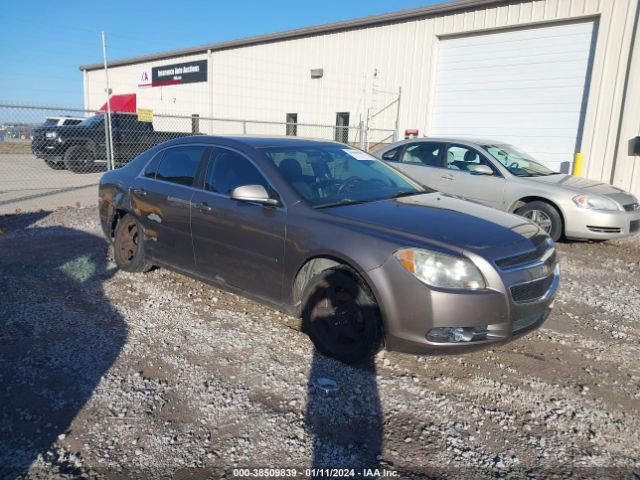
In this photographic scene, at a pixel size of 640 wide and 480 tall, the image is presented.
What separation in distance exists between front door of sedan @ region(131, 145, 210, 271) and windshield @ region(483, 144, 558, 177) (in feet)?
17.5

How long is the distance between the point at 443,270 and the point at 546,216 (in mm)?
5180

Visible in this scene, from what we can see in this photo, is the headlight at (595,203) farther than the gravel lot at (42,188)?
No

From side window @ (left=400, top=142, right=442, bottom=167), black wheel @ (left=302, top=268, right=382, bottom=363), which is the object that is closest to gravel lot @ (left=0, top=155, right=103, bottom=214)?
side window @ (left=400, top=142, right=442, bottom=167)

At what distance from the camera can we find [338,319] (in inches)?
141

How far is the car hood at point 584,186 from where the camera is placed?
24.3 feet

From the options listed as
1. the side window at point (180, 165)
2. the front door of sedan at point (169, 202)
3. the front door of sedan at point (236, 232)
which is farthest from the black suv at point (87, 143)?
the front door of sedan at point (236, 232)

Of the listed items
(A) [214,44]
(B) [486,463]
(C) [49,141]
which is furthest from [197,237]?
(A) [214,44]

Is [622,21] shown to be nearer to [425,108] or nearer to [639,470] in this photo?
[425,108]

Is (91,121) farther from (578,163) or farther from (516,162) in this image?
(578,163)

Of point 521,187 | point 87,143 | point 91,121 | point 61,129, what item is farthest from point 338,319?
point 91,121

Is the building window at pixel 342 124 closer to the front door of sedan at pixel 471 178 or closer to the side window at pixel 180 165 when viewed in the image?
the front door of sedan at pixel 471 178

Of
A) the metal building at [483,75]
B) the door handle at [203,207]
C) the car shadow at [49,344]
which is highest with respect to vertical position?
the metal building at [483,75]

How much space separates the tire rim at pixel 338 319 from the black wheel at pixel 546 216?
5025mm

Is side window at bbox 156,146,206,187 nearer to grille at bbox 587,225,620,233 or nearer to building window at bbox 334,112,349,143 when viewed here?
grille at bbox 587,225,620,233
